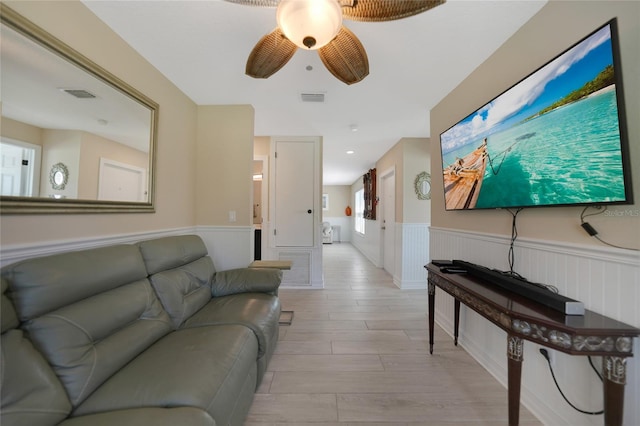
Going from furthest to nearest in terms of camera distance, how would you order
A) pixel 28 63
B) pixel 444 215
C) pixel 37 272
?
pixel 444 215
pixel 28 63
pixel 37 272

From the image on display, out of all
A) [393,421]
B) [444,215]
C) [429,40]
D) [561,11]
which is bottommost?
[393,421]

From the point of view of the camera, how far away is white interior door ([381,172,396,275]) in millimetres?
4261

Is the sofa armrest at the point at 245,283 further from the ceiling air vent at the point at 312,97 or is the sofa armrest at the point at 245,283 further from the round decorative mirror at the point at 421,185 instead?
the round decorative mirror at the point at 421,185

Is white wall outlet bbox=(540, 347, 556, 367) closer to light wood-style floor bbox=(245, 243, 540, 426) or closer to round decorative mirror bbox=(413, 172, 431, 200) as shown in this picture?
light wood-style floor bbox=(245, 243, 540, 426)

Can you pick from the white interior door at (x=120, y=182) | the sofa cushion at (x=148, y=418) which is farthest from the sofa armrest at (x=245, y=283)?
the sofa cushion at (x=148, y=418)

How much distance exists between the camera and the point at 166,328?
1402mm

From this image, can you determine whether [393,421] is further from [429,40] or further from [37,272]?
[429,40]

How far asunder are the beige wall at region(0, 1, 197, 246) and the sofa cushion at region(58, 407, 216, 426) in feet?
2.94

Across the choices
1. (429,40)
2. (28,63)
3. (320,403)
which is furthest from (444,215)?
(28,63)

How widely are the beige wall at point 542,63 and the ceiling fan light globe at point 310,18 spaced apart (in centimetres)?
127

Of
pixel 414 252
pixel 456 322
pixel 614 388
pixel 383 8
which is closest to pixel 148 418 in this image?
pixel 614 388

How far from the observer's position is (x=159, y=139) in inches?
81.0

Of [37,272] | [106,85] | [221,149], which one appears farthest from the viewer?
[221,149]

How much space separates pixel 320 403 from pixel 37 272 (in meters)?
1.60
